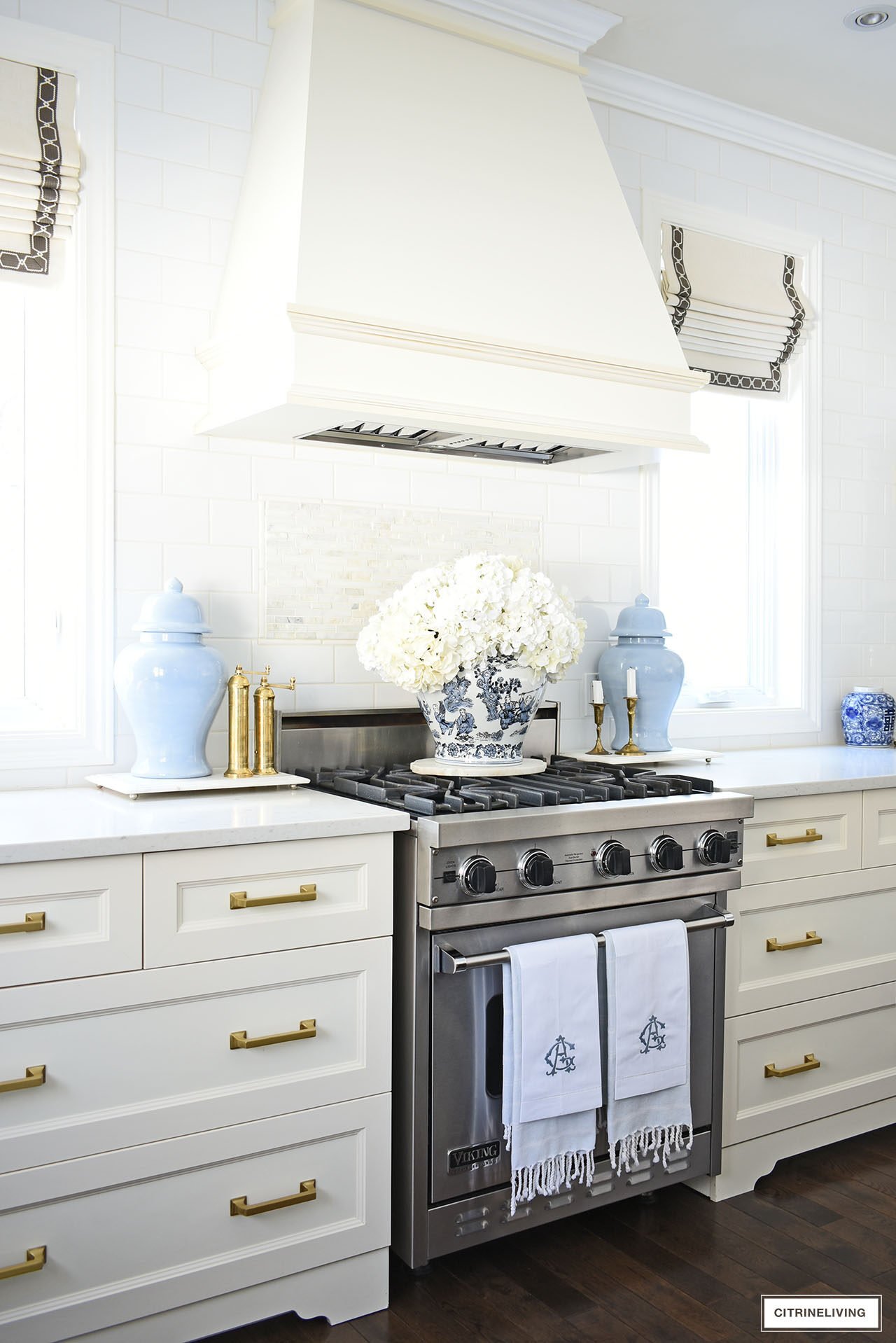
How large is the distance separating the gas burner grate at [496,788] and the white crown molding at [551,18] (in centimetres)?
192

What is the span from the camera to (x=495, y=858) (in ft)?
7.13

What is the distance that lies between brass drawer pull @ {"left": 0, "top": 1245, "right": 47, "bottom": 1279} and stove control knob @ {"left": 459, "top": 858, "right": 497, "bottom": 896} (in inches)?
36.1

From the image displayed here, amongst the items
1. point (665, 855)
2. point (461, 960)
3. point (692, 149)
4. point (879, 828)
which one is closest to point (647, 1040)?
point (665, 855)

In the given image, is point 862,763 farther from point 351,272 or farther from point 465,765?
point 351,272

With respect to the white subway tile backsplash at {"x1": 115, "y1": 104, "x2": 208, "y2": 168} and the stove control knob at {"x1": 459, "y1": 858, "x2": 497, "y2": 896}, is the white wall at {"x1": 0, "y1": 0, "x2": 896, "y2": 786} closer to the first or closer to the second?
the white subway tile backsplash at {"x1": 115, "y1": 104, "x2": 208, "y2": 168}

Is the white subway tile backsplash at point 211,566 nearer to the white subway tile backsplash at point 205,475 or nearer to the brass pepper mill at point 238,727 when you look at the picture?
the white subway tile backsplash at point 205,475

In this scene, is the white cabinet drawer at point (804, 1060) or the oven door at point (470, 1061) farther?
the white cabinet drawer at point (804, 1060)

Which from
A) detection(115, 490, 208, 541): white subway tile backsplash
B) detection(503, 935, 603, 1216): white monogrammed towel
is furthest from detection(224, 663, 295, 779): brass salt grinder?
detection(503, 935, 603, 1216): white monogrammed towel

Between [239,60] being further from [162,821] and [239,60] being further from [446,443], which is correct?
[162,821]

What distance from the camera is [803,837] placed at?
2750 millimetres

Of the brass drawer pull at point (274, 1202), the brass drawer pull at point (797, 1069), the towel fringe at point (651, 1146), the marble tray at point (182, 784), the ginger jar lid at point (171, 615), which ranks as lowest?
the towel fringe at point (651, 1146)

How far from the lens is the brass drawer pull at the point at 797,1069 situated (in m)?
2.69

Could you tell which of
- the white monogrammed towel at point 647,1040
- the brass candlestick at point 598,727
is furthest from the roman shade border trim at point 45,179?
the white monogrammed towel at point 647,1040

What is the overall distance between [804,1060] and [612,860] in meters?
0.92
